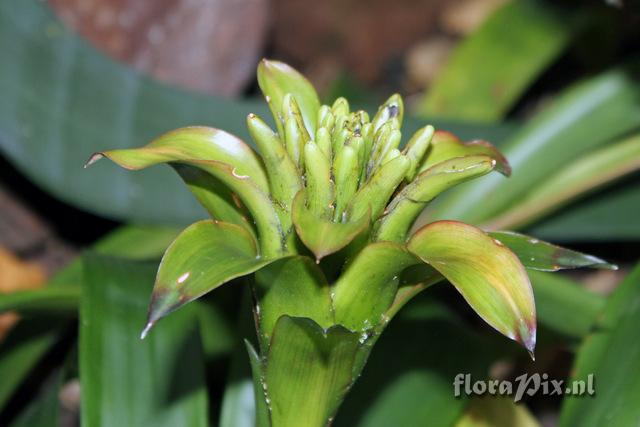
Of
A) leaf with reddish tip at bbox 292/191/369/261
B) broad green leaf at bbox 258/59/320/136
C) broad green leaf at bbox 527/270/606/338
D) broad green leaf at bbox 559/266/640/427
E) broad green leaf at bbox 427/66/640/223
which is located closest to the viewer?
leaf with reddish tip at bbox 292/191/369/261

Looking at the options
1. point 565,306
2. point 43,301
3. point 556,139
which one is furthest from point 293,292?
point 556,139

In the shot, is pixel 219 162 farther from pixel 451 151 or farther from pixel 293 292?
pixel 451 151

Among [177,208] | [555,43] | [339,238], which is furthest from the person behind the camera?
[555,43]

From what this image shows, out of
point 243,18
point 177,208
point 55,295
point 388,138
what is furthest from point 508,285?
point 243,18

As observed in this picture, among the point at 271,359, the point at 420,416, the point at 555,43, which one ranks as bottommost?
the point at 420,416

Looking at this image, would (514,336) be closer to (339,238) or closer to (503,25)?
(339,238)

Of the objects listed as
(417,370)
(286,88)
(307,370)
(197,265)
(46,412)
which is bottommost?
(46,412)

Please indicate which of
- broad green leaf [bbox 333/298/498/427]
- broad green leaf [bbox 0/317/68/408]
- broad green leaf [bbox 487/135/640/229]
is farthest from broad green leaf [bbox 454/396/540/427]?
broad green leaf [bbox 0/317/68/408]

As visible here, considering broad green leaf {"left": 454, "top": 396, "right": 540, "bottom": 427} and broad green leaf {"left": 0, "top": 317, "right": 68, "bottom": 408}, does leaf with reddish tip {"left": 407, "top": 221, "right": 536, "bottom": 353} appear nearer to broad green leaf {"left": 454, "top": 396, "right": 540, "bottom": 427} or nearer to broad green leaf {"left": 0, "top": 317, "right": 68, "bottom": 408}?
broad green leaf {"left": 454, "top": 396, "right": 540, "bottom": 427}
